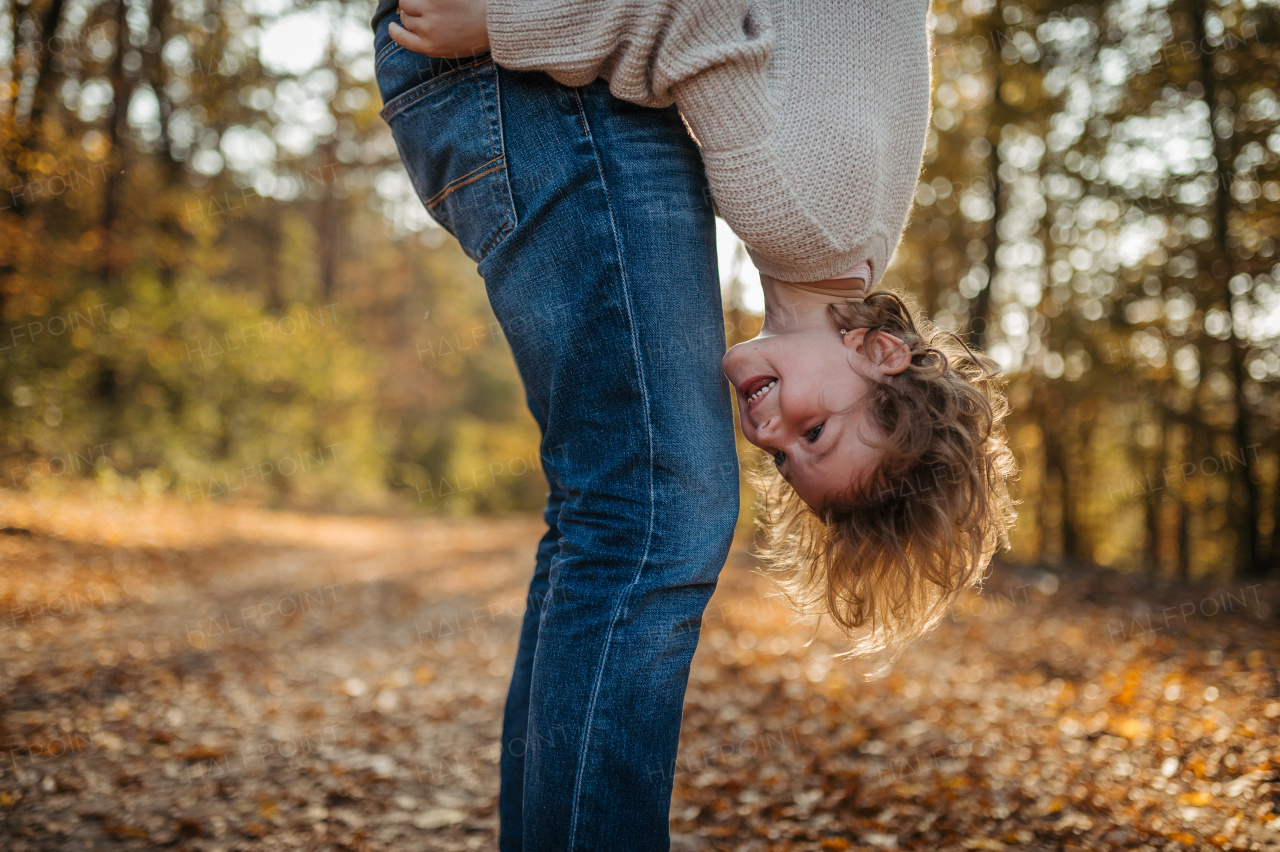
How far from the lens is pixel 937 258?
33.6 ft

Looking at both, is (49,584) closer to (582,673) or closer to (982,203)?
(582,673)

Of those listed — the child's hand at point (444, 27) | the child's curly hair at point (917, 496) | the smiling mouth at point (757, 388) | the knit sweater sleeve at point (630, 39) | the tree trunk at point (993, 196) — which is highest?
the tree trunk at point (993, 196)

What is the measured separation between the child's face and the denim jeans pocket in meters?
0.49

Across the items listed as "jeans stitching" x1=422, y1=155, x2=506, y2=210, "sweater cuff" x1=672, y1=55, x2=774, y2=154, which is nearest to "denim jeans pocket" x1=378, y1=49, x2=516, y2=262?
"jeans stitching" x1=422, y1=155, x2=506, y2=210

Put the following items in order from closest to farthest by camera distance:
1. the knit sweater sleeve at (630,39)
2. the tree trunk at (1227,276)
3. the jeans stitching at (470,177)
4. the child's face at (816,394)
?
1. the knit sweater sleeve at (630,39)
2. the jeans stitching at (470,177)
3. the child's face at (816,394)
4. the tree trunk at (1227,276)

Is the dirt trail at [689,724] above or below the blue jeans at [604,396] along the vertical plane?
below

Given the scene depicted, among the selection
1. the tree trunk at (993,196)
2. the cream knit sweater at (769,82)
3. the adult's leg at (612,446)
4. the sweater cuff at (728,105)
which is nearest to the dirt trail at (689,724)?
the adult's leg at (612,446)

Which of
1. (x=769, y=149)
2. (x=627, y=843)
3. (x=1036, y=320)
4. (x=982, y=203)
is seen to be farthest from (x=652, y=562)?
(x=1036, y=320)

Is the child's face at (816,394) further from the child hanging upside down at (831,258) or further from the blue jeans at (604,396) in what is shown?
the blue jeans at (604,396)

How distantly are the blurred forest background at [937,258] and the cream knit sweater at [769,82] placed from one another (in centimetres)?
634

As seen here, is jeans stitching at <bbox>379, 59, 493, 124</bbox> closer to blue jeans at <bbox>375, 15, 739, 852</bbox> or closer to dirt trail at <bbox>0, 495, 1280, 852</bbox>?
blue jeans at <bbox>375, 15, 739, 852</bbox>

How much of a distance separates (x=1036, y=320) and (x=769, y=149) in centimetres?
1120

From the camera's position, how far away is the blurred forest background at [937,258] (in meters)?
7.63

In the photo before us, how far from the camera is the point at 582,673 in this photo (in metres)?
1.09
